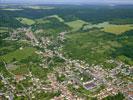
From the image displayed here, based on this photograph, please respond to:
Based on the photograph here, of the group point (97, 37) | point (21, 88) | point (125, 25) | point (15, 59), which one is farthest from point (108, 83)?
point (125, 25)

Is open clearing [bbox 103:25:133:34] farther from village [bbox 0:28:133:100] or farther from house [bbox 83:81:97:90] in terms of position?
house [bbox 83:81:97:90]

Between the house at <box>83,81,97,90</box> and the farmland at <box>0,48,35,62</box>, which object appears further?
the farmland at <box>0,48,35,62</box>

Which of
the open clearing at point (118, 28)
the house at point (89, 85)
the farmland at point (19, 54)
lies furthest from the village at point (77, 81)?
the open clearing at point (118, 28)

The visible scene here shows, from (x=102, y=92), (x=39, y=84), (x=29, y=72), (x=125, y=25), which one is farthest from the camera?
(x=125, y=25)

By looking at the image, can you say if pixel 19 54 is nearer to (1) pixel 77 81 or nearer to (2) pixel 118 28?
(1) pixel 77 81

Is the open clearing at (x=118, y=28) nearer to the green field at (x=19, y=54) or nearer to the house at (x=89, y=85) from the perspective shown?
the green field at (x=19, y=54)

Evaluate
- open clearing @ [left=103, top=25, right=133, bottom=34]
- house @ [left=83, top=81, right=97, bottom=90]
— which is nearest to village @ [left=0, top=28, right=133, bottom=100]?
house @ [left=83, top=81, right=97, bottom=90]

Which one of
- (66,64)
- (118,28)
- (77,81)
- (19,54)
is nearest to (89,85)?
(77,81)

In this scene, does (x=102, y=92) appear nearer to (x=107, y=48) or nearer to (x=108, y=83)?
(x=108, y=83)
